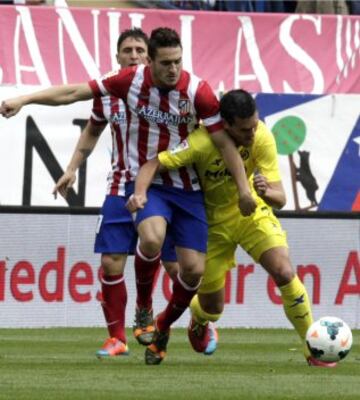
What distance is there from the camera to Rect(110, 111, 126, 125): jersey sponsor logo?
406 inches

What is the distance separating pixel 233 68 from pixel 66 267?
4.58 meters

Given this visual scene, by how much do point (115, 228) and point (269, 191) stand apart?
129 cm

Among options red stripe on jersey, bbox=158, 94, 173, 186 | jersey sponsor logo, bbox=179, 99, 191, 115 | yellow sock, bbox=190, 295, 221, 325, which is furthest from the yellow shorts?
jersey sponsor logo, bbox=179, 99, 191, 115

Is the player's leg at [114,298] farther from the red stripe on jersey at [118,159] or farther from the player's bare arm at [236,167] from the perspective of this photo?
the player's bare arm at [236,167]

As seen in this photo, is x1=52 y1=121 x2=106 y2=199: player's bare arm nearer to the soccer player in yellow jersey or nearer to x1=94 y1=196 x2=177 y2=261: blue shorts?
x1=94 y1=196 x2=177 y2=261: blue shorts

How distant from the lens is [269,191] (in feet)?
31.9

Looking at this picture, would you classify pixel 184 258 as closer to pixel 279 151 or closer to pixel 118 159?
pixel 118 159

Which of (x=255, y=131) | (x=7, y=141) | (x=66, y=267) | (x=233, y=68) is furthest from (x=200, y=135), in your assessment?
(x=233, y=68)

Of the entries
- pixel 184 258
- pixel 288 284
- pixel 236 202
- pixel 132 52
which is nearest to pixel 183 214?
pixel 184 258

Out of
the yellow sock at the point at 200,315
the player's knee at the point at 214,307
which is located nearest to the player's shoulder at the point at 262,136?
the player's knee at the point at 214,307

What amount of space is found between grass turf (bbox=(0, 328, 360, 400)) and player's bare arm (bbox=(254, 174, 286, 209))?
104 cm

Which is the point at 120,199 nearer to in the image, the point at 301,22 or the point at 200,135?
the point at 200,135

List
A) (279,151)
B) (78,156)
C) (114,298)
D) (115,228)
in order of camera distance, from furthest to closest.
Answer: (279,151), (78,156), (115,228), (114,298)

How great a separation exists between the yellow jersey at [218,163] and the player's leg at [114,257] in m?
0.65
